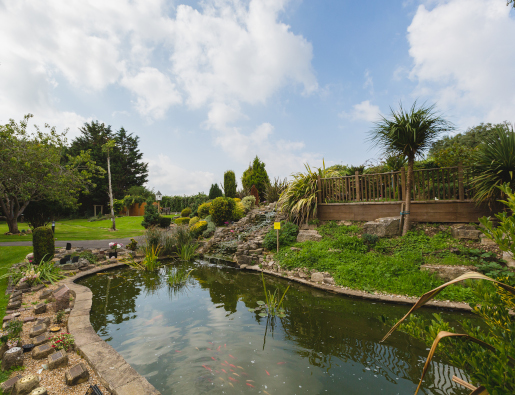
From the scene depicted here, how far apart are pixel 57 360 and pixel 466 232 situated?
284 inches

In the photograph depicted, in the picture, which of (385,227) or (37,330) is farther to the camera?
(385,227)

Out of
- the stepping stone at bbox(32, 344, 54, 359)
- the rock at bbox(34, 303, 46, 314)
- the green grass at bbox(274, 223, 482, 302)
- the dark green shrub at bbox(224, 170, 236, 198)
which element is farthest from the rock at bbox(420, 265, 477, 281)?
the dark green shrub at bbox(224, 170, 236, 198)

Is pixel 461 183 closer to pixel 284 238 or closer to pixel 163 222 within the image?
pixel 284 238

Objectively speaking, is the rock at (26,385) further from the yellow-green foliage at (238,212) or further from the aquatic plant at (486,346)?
the yellow-green foliage at (238,212)

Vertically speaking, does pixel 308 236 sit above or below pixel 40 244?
below


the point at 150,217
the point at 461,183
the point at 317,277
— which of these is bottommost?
the point at 317,277

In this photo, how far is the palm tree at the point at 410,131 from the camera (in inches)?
219

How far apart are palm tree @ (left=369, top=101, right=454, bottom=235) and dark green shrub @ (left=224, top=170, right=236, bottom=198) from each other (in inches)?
419

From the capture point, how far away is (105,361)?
2.50 metres

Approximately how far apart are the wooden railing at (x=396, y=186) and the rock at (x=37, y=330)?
23.0 feet

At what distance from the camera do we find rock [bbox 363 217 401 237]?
619cm

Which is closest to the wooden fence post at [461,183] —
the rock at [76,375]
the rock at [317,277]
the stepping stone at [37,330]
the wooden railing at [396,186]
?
the wooden railing at [396,186]

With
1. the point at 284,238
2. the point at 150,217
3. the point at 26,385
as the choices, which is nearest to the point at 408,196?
the point at 284,238

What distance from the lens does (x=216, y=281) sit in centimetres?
604
